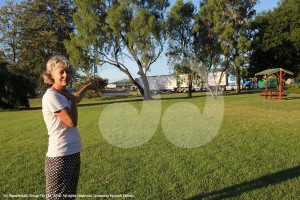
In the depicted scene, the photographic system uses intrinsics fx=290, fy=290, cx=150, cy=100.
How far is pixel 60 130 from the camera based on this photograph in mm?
2885

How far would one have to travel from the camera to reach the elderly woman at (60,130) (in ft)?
8.97

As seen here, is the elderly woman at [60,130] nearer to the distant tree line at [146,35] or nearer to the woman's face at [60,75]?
the woman's face at [60,75]

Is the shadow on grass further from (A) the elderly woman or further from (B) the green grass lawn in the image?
(A) the elderly woman

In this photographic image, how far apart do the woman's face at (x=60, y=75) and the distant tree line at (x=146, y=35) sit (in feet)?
83.2

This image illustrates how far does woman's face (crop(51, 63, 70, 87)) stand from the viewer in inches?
110

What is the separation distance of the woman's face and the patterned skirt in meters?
0.76

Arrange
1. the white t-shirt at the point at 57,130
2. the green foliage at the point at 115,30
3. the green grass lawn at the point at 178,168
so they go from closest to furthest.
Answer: the white t-shirt at the point at 57,130, the green grass lawn at the point at 178,168, the green foliage at the point at 115,30

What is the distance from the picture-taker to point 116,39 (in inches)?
1353

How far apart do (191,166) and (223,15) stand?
30.7 meters

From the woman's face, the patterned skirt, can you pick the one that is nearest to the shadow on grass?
the patterned skirt

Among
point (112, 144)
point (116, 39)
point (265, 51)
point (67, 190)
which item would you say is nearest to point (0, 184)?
point (67, 190)

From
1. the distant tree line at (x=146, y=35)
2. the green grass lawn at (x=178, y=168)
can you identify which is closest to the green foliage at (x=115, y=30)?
the distant tree line at (x=146, y=35)

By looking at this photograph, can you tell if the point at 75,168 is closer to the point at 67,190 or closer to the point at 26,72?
the point at 67,190

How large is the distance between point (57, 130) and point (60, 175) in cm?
49
